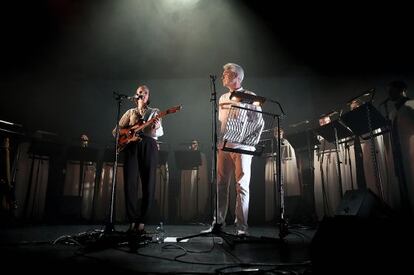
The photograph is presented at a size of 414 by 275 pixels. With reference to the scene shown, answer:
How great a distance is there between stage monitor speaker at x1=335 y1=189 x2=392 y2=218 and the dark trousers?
2698 millimetres

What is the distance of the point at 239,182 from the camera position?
4.52 metres

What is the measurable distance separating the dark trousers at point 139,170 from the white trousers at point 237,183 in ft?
3.60

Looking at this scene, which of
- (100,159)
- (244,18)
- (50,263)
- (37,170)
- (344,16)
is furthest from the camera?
(100,159)

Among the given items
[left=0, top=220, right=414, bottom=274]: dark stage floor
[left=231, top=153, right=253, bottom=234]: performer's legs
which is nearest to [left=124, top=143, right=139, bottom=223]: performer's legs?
[left=0, top=220, right=414, bottom=274]: dark stage floor

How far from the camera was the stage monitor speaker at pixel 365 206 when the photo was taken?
3070 millimetres

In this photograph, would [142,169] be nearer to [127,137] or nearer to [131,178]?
[131,178]

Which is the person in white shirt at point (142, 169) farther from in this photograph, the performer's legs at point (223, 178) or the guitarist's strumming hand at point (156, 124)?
the performer's legs at point (223, 178)

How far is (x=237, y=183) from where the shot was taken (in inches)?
180

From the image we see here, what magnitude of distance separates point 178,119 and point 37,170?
15.8ft

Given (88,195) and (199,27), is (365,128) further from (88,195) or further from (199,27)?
(88,195)

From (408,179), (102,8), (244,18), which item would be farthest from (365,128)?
(102,8)

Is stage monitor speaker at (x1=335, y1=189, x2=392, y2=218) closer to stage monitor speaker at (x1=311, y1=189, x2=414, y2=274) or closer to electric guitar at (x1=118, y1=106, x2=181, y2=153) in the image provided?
stage monitor speaker at (x1=311, y1=189, x2=414, y2=274)

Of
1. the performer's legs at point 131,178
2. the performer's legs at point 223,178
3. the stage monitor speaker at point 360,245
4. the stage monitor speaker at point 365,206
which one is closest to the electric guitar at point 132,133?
the performer's legs at point 131,178

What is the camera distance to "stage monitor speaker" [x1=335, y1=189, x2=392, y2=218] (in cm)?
307
